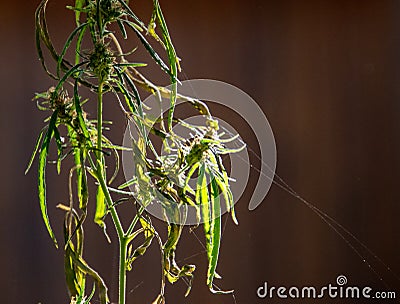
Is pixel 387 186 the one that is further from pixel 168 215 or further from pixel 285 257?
pixel 168 215

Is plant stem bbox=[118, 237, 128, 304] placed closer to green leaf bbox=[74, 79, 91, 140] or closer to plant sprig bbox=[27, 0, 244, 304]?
plant sprig bbox=[27, 0, 244, 304]

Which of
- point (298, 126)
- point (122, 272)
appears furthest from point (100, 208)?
point (298, 126)

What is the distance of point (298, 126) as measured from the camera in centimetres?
139

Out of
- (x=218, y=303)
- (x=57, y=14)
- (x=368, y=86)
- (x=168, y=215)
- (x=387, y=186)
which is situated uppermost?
(x=57, y=14)

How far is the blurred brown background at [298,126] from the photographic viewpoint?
1.37 m

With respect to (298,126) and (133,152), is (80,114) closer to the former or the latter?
(133,152)

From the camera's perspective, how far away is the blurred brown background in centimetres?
137

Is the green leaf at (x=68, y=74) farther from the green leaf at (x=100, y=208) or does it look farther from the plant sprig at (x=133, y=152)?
the green leaf at (x=100, y=208)

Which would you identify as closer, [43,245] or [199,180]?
[199,180]

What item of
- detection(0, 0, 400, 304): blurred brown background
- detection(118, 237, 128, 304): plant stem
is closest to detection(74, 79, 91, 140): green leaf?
detection(118, 237, 128, 304): plant stem

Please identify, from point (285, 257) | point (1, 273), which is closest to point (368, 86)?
point (285, 257)

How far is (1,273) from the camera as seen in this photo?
56.1 inches

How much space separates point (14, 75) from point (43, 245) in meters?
0.44

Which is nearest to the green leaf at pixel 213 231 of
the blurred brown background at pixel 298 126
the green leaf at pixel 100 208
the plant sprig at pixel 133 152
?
the plant sprig at pixel 133 152
